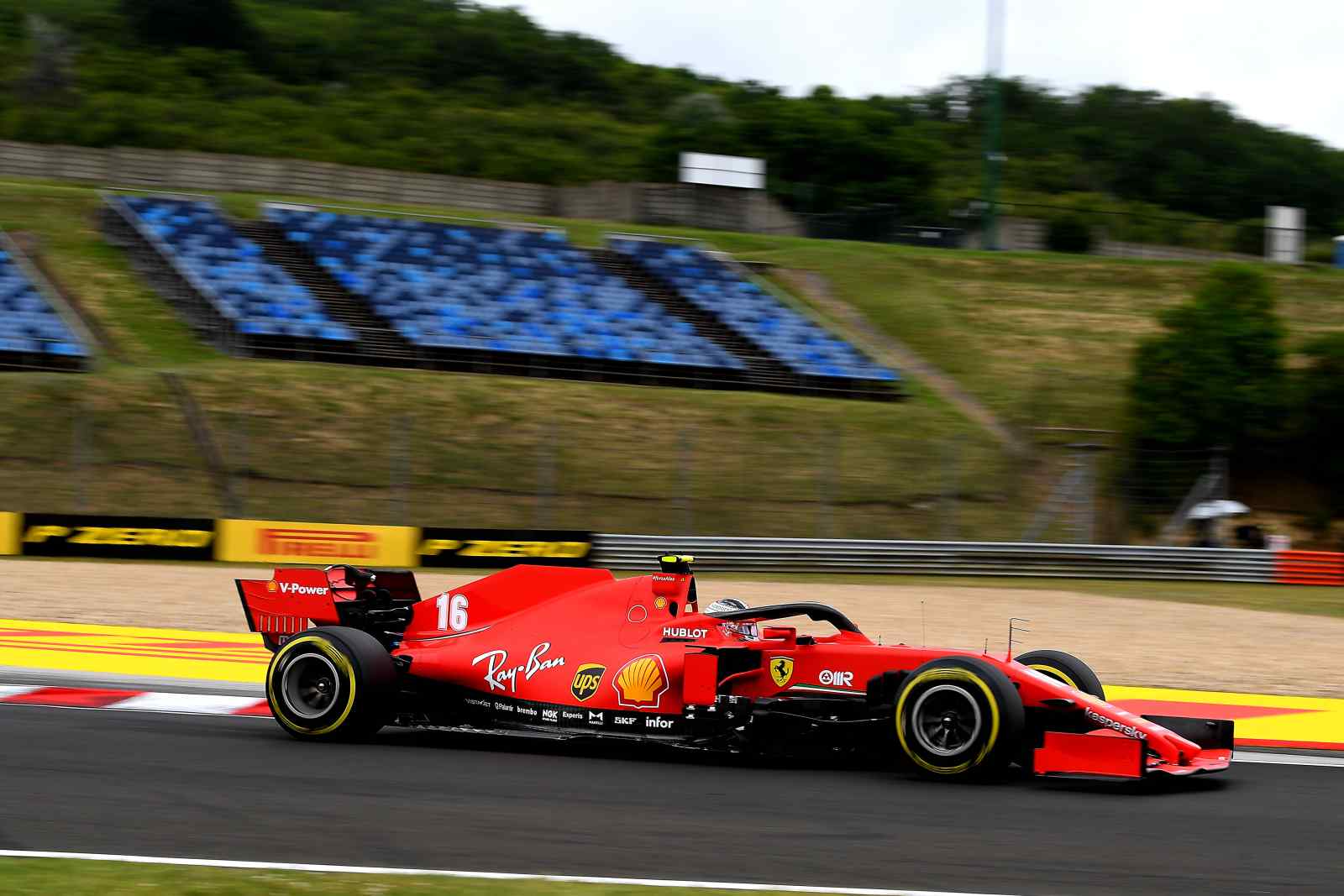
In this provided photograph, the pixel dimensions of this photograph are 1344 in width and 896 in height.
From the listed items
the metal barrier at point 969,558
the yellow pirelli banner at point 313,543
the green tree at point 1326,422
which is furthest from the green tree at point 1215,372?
the yellow pirelli banner at point 313,543

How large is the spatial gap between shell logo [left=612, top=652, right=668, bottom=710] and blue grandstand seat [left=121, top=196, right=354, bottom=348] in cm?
2435

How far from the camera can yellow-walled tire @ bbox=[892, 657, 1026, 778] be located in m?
7.27

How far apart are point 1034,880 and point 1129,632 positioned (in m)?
11.7

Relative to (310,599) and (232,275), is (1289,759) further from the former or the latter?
(232,275)

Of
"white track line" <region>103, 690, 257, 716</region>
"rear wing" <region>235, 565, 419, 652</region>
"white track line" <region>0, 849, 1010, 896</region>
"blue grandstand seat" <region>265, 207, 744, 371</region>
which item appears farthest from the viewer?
"blue grandstand seat" <region>265, 207, 744, 371</region>

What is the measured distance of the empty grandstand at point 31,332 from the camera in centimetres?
2844

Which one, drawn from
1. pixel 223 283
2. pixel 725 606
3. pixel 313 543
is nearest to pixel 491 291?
pixel 223 283

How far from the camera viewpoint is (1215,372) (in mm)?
28734

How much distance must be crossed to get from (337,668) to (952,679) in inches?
144

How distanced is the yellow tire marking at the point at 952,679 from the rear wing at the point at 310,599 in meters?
3.42

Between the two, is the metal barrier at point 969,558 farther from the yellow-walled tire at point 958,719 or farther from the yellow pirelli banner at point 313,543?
the yellow-walled tire at point 958,719

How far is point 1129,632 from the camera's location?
Result: 16547 millimetres

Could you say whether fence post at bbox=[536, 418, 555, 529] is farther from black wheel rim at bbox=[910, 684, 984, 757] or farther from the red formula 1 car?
black wheel rim at bbox=[910, 684, 984, 757]

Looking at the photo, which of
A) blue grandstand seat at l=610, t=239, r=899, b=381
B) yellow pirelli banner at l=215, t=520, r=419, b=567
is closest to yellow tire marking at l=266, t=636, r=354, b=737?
yellow pirelli banner at l=215, t=520, r=419, b=567
